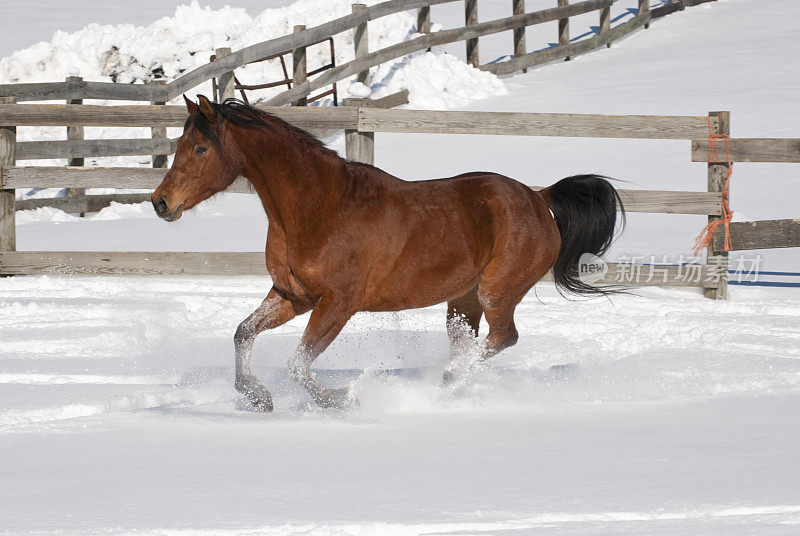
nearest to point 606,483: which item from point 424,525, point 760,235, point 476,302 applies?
point 424,525

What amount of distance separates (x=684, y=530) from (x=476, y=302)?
271 centimetres

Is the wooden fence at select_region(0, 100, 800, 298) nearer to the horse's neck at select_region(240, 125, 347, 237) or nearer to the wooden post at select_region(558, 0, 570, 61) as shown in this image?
the horse's neck at select_region(240, 125, 347, 237)

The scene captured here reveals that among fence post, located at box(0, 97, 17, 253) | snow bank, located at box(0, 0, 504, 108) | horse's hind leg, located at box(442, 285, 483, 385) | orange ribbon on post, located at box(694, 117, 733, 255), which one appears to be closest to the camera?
horse's hind leg, located at box(442, 285, 483, 385)

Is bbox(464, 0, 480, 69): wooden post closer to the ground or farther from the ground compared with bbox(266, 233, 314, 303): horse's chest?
farther from the ground

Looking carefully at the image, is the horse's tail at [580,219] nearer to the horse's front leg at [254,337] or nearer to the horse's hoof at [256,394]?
the horse's front leg at [254,337]

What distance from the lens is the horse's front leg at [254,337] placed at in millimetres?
4426

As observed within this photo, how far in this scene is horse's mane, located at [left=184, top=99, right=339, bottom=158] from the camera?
4.31 m

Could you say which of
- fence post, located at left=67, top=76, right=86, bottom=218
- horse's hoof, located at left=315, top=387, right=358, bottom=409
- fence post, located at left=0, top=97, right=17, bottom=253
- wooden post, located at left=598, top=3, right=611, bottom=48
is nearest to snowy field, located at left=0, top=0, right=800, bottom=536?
horse's hoof, located at left=315, top=387, right=358, bottom=409

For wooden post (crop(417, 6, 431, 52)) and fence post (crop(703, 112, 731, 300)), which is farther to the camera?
wooden post (crop(417, 6, 431, 52))

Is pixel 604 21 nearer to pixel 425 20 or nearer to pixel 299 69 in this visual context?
pixel 425 20

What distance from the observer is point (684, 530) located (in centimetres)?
271

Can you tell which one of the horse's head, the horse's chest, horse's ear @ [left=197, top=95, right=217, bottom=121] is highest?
horse's ear @ [left=197, top=95, right=217, bottom=121]

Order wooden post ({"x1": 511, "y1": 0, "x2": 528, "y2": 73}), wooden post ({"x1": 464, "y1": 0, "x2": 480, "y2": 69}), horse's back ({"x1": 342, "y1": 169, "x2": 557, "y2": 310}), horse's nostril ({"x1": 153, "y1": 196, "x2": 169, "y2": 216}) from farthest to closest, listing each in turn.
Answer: wooden post ({"x1": 511, "y1": 0, "x2": 528, "y2": 73}) → wooden post ({"x1": 464, "y1": 0, "x2": 480, "y2": 69}) → horse's back ({"x1": 342, "y1": 169, "x2": 557, "y2": 310}) → horse's nostril ({"x1": 153, "y1": 196, "x2": 169, "y2": 216})

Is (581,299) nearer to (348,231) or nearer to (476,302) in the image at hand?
(476,302)
